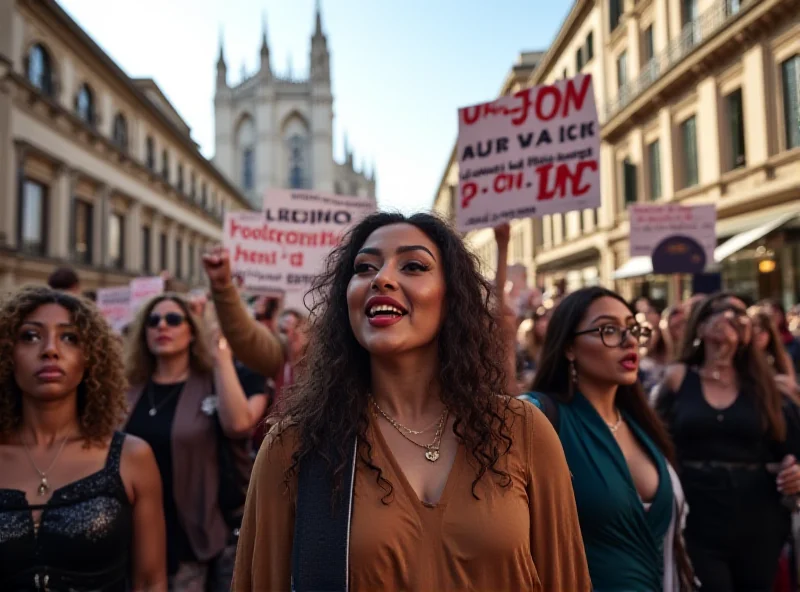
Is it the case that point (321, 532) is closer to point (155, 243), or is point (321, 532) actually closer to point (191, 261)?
point (155, 243)

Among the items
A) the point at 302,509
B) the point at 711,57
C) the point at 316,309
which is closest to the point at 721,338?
the point at 316,309

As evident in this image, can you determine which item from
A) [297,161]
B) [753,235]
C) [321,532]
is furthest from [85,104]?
[297,161]

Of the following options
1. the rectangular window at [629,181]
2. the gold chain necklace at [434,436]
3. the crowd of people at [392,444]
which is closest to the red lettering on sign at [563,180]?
the crowd of people at [392,444]

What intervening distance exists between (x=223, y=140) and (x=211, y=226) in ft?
91.6

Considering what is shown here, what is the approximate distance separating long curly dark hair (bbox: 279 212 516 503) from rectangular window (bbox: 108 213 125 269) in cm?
2564

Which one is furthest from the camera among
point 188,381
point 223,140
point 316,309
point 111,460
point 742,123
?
point 223,140

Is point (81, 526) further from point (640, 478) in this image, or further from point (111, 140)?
point (111, 140)

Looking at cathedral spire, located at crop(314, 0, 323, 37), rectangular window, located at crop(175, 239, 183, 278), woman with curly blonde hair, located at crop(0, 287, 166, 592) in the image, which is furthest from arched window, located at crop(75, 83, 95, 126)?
cathedral spire, located at crop(314, 0, 323, 37)

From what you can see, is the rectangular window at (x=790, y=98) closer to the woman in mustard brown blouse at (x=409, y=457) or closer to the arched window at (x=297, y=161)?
the woman in mustard brown blouse at (x=409, y=457)

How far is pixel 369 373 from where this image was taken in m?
1.81

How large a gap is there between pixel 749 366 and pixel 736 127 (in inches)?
547

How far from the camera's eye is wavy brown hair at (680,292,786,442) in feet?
10.2

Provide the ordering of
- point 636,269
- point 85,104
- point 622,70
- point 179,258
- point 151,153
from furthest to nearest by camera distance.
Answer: point 179,258
point 151,153
point 85,104
point 622,70
point 636,269

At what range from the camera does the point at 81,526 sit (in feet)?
6.73
